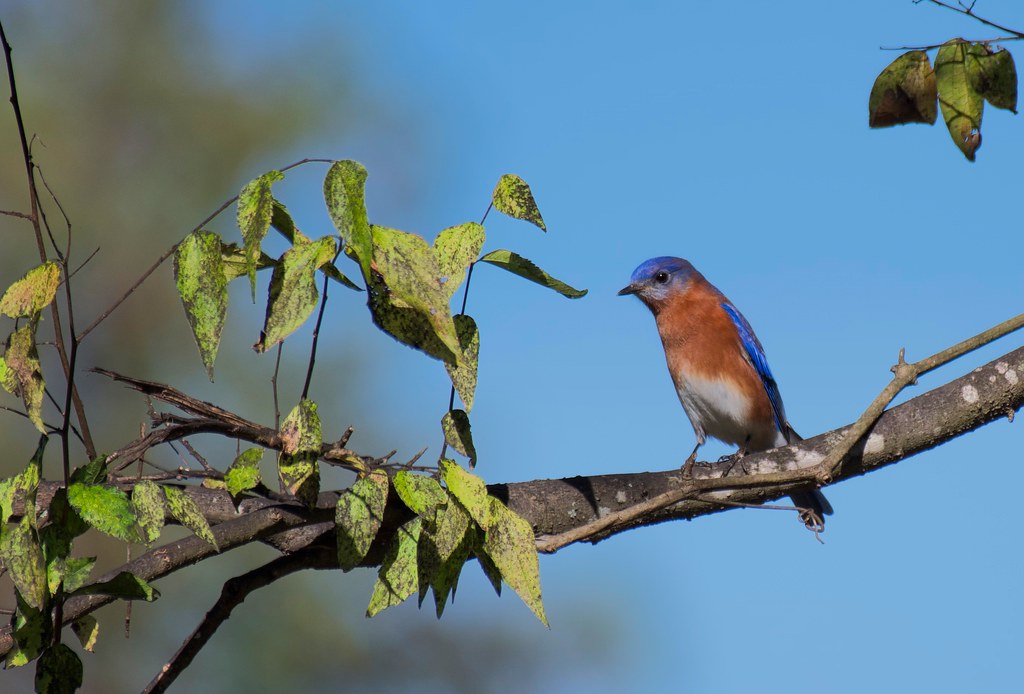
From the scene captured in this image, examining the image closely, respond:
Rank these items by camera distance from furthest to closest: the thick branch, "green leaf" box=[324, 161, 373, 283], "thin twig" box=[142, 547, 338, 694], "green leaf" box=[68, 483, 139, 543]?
the thick branch, "thin twig" box=[142, 547, 338, 694], "green leaf" box=[68, 483, 139, 543], "green leaf" box=[324, 161, 373, 283]

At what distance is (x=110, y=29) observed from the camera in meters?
10.5

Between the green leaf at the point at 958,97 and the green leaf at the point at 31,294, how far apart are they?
6.80 ft

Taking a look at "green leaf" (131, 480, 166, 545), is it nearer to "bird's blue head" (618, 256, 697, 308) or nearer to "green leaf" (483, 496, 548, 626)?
"green leaf" (483, 496, 548, 626)

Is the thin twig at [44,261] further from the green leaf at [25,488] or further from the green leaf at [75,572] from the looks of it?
the green leaf at [75,572]

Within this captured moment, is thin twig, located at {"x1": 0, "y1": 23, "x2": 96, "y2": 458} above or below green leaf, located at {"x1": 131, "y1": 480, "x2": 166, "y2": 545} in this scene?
above

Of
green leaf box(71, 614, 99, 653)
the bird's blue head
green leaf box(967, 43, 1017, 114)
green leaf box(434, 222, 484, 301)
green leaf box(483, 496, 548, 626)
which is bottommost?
green leaf box(483, 496, 548, 626)

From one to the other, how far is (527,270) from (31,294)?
3.45 ft

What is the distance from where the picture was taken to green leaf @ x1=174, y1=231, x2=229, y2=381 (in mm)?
1852

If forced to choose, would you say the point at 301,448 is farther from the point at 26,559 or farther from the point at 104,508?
the point at 26,559

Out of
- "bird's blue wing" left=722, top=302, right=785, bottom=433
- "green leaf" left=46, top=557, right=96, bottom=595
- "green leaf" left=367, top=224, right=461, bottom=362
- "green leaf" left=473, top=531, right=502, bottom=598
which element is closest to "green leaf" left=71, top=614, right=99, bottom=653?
"green leaf" left=46, top=557, right=96, bottom=595

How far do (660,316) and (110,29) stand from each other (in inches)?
295

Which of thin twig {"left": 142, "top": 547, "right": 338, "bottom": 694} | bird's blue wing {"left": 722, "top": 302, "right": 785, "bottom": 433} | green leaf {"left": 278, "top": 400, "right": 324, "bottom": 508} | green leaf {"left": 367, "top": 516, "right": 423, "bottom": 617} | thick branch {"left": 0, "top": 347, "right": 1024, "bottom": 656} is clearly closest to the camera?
green leaf {"left": 278, "top": 400, "right": 324, "bottom": 508}

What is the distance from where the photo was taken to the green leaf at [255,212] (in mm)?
1830

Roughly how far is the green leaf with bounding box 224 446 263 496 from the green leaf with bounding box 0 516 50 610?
1.30 feet
